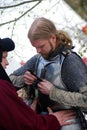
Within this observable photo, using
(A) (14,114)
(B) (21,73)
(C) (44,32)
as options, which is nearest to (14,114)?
(A) (14,114)

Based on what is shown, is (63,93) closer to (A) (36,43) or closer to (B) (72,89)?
(B) (72,89)

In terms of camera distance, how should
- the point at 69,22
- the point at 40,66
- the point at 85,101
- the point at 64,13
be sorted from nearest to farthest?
the point at 85,101
the point at 40,66
the point at 69,22
the point at 64,13

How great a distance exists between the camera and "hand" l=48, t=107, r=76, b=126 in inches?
107

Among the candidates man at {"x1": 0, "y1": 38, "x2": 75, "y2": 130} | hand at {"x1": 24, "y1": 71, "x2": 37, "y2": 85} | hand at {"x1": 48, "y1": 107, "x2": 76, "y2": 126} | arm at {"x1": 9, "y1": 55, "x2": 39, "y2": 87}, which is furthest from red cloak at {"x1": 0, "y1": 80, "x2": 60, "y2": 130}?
arm at {"x1": 9, "y1": 55, "x2": 39, "y2": 87}

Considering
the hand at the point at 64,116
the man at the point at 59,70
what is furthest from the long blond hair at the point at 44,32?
the hand at the point at 64,116

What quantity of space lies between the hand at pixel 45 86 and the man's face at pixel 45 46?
0.18m

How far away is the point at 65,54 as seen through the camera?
2738 millimetres

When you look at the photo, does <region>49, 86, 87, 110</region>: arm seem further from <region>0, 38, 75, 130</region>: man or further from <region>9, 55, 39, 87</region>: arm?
<region>9, 55, 39, 87</region>: arm

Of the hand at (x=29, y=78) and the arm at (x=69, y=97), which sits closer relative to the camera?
the arm at (x=69, y=97)

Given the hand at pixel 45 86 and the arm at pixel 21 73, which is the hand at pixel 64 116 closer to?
the hand at pixel 45 86

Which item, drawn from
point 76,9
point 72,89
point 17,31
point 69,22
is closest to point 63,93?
point 72,89

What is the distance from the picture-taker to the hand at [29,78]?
2823 millimetres

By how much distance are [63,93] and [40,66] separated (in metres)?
0.29

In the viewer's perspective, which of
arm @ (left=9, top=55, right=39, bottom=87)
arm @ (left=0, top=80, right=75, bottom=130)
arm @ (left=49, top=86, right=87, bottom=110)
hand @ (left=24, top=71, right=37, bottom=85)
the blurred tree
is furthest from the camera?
arm @ (left=9, top=55, right=39, bottom=87)
